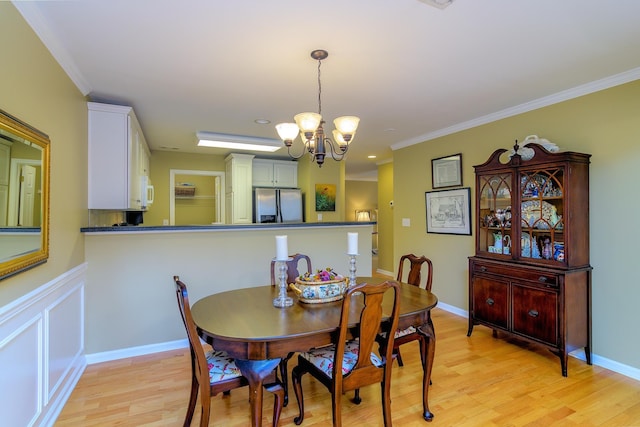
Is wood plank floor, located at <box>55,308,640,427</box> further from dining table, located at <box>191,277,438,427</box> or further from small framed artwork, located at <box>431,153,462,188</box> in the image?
small framed artwork, located at <box>431,153,462,188</box>

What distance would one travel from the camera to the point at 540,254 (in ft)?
9.66

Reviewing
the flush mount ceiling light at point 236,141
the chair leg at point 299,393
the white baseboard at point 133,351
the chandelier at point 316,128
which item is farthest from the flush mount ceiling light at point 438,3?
the white baseboard at point 133,351

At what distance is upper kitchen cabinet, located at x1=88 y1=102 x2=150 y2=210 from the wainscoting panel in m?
0.66

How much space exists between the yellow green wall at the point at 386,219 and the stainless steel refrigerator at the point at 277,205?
1.83 meters

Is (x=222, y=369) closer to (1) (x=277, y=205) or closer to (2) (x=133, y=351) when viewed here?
(2) (x=133, y=351)

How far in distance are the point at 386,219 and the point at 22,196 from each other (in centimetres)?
582

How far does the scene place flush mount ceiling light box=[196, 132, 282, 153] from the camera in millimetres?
4352

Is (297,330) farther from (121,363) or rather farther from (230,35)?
(121,363)

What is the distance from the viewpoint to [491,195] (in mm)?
3375

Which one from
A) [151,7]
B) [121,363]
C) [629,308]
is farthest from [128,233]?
[629,308]

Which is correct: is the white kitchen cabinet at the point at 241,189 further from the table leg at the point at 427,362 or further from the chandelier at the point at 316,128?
the table leg at the point at 427,362

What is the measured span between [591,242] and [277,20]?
10.2ft

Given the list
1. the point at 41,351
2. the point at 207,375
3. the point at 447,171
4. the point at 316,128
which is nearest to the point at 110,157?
the point at 41,351

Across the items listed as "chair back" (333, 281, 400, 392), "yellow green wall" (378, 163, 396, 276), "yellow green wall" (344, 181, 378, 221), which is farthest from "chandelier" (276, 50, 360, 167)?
"yellow green wall" (344, 181, 378, 221)
